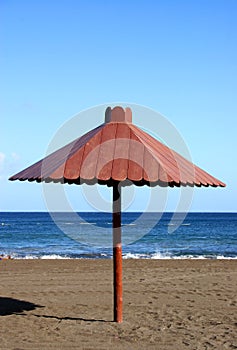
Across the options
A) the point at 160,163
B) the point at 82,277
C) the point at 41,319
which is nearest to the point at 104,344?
the point at 41,319

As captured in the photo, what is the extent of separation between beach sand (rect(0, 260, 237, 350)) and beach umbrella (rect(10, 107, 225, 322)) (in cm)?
71

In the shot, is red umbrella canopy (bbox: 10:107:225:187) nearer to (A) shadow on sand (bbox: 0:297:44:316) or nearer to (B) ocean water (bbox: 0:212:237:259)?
(B) ocean water (bbox: 0:212:237:259)

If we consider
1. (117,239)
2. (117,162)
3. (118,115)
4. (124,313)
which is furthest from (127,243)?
(117,162)

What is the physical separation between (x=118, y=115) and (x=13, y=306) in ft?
13.7

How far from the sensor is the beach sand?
712 cm

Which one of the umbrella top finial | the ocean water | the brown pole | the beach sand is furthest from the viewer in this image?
the ocean water

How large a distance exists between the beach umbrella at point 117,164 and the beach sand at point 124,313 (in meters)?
0.71

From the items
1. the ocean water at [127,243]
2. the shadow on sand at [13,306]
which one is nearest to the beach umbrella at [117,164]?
the ocean water at [127,243]

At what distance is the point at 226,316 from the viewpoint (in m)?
8.87

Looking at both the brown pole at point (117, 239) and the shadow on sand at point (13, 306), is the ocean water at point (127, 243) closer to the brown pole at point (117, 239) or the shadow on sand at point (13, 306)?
the brown pole at point (117, 239)

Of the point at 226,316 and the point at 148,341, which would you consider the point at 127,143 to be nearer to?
the point at 148,341

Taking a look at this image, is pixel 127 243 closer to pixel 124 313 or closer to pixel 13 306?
pixel 13 306

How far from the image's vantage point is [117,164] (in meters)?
6.73

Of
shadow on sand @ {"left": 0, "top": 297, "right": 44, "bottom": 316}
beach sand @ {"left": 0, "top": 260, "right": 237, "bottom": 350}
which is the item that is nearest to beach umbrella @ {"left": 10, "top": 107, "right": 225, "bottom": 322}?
beach sand @ {"left": 0, "top": 260, "right": 237, "bottom": 350}
